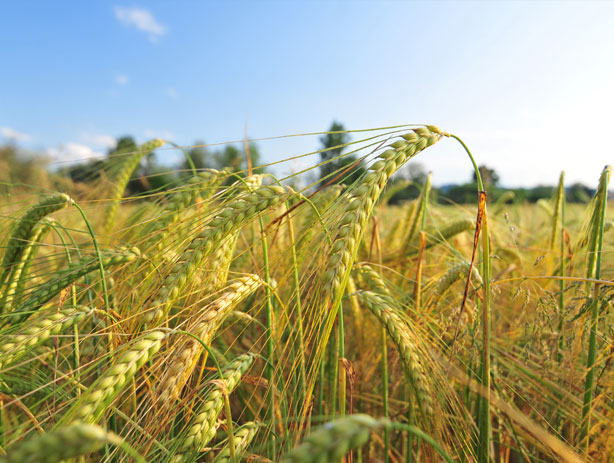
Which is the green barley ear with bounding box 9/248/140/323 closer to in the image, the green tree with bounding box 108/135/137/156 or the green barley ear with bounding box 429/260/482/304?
the green tree with bounding box 108/135/137/156

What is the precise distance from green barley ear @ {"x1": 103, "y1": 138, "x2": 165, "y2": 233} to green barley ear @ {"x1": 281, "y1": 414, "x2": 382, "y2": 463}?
8.11ft

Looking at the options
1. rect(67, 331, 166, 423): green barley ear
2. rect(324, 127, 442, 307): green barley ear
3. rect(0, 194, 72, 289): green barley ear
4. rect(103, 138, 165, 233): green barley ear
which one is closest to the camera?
rect(67, 331, 166, 423): green barley ear

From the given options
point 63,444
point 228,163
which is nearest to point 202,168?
point 63,444

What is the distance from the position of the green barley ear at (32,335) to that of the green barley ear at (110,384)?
27 cm

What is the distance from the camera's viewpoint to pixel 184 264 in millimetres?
887

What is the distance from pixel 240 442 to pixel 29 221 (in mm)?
1132

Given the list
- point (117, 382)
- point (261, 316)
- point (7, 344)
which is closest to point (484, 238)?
→ point (117, 382)

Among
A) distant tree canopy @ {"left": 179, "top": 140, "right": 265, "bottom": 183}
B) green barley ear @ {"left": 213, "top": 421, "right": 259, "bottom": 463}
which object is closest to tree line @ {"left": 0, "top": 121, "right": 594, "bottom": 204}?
distant tree canopy @ {"left": 179, "top": 140, "right": 265, "bottom": 183}

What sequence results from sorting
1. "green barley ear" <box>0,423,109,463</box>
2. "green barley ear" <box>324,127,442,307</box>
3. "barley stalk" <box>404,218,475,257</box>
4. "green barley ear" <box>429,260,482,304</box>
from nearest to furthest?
"green barley ear" <box>0,423,109,463</box>, "green barley ear" <box>324,127,442,307</box>, "green barley ear" <box>429,260,482,304</box>, "barley stalk" <box>404,218,475,257</box>

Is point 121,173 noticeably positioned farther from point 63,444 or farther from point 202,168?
point 63,444

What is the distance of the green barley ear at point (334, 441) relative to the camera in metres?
0.42

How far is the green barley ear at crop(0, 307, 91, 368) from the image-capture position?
828 mm

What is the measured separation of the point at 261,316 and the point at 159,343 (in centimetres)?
139

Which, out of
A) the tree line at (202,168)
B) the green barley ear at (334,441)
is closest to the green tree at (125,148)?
the tree line at (202,168)
